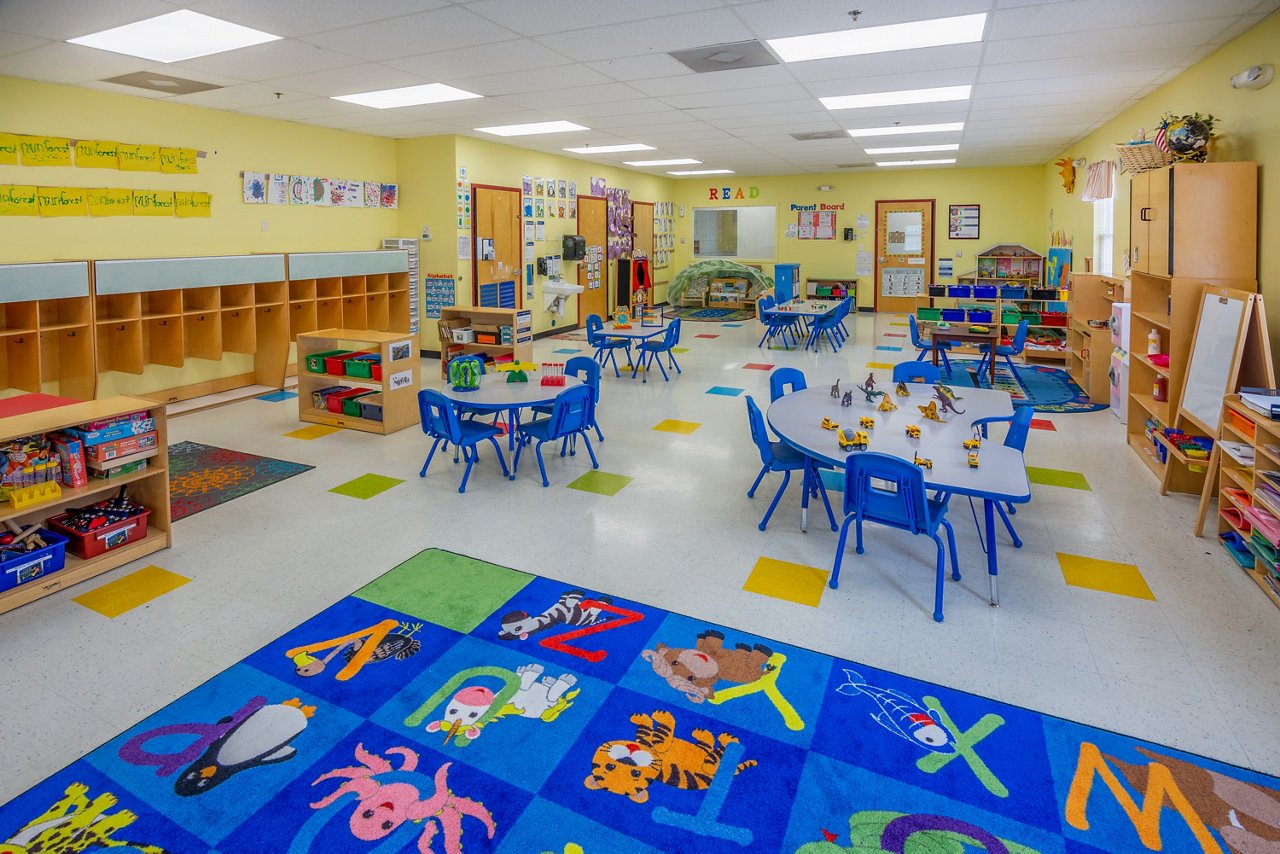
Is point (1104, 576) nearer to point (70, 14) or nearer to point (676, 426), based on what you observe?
point (676, 426)

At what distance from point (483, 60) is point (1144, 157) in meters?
5.07

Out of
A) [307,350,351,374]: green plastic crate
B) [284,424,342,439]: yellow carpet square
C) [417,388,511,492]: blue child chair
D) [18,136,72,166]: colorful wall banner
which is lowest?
[284,424,342,439]: yellow carpet square

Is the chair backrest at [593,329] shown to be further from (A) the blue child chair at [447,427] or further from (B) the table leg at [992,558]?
(B) the table leg at [992,558]

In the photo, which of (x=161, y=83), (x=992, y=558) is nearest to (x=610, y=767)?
(x=992, y=558)

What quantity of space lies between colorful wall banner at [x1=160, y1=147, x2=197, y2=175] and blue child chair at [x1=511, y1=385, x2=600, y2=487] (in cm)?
485

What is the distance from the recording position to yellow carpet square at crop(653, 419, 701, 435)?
6.48 metres

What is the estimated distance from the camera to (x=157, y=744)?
99.5 inches

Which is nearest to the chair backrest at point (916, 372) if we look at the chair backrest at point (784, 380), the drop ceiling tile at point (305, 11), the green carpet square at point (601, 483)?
the chair backrest at point (784, 380)

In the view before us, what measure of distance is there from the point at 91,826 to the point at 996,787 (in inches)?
109

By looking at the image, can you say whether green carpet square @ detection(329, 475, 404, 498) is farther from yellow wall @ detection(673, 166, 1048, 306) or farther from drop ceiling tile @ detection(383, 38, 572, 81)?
yellow wall @ detection(673, 166, 1048, 306)

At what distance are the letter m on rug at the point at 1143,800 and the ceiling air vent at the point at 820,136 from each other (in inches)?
346

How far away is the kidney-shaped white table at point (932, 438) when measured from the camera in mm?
3283

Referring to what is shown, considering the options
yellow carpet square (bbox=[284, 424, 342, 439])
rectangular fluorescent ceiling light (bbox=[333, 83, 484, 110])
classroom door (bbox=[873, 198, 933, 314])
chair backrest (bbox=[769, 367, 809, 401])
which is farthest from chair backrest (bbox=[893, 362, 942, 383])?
classroom door (bbox=[873, 198, 933, 314])

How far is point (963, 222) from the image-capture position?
15008mm
